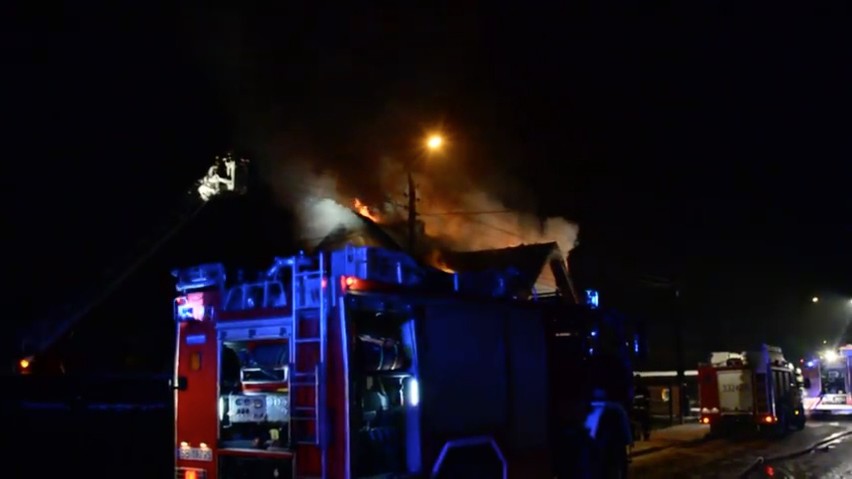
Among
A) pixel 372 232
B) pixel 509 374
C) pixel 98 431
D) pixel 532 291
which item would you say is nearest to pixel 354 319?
pixel 509 374

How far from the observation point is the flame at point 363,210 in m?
27.6

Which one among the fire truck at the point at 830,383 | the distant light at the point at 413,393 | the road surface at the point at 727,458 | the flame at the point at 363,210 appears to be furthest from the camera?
the flame at the point at 363,210

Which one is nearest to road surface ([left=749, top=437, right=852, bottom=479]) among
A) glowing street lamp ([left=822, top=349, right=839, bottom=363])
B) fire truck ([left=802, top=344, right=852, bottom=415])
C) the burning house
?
the burning house

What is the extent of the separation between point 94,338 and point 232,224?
571 centimetres

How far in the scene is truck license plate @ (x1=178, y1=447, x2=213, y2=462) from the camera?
20.5 ft

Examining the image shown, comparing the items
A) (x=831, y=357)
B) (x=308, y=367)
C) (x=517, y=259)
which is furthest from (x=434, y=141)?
(x=831, y=357)

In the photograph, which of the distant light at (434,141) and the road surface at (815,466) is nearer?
the road surface at (815,466)

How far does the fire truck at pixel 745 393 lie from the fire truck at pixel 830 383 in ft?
24.9

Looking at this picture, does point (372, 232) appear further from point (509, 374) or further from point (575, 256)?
point (509, 374)

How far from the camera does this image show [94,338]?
16.9m

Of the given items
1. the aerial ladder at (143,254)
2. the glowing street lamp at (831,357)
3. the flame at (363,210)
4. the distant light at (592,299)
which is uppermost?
the flame at (363,210)

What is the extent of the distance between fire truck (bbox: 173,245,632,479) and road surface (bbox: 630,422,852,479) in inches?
232

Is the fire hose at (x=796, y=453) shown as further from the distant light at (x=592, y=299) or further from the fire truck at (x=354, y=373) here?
the fire truck at (x=354, y=373)

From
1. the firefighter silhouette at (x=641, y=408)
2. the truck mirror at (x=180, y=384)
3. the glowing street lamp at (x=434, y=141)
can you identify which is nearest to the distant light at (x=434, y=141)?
the glowing street lamp at (x=434, y=141)
